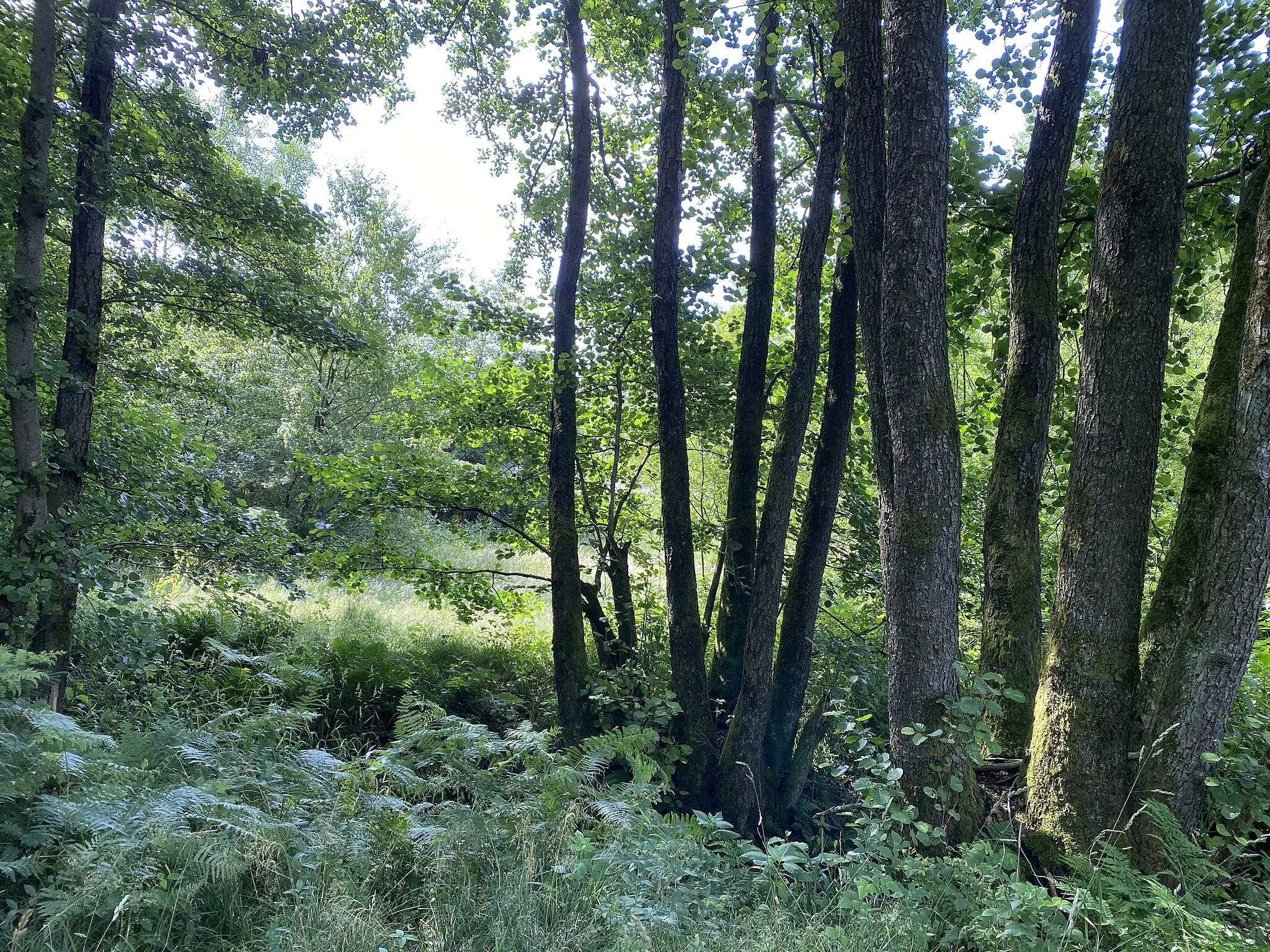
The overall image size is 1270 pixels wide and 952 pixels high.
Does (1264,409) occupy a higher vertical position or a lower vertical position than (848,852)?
higher

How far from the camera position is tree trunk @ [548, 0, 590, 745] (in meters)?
6.86

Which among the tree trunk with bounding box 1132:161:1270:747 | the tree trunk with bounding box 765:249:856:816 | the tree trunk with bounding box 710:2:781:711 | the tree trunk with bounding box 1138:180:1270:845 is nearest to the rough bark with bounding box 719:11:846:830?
the tree trunk with bounding box 765:249:856:816

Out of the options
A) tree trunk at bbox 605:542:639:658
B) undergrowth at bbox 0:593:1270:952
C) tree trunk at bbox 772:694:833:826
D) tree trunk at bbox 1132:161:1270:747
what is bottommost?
tree trunk at bbox 772:694:833:826

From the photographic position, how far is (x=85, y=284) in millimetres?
5918

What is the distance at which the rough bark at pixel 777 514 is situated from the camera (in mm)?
6086

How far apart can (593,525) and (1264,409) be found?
19.3 feet

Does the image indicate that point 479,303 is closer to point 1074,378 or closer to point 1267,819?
point 1074,378

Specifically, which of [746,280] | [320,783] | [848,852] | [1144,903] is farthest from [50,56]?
[1144,903]

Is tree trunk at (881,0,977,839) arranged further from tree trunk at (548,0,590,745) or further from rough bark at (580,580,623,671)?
rough bark at (580,580,623,671)

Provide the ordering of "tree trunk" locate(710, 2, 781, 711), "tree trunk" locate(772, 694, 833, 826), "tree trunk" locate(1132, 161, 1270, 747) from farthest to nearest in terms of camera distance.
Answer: "tree trunk" locate(710, 2, 781, 711) < "tree trunk" locate(772, 694, 833, 826) < "tree trunk" locate(1132, 161, 1270, 747)

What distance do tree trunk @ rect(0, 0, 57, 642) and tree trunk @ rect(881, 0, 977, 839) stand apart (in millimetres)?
5372

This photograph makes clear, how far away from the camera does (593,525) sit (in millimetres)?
7941

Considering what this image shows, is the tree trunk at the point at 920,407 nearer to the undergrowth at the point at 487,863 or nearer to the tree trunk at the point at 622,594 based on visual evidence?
the undergrowth at the point at 487,863

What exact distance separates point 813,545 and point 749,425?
140 centimetres
